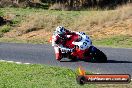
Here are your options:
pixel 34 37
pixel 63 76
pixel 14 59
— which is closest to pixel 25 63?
pixel 14 59

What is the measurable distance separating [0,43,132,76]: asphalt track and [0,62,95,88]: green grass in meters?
1.49

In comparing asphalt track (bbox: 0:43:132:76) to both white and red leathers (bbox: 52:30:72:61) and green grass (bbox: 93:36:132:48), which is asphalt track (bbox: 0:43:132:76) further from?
green grass (bbox: 93:36:132:48)

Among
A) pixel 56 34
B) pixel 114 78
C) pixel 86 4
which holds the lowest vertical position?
pixel 86 4

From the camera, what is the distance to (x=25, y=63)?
1730 centimetres

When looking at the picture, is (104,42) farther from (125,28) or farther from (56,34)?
(56,34)

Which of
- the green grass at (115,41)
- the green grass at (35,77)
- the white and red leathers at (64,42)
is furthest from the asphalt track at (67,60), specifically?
the green grass at (115,41)

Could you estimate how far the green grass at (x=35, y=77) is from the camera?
1208cm

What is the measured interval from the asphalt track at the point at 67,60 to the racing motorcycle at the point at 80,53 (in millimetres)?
265

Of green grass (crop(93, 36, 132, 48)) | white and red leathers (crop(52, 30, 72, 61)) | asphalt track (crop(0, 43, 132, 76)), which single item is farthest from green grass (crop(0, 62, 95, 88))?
green grass (crop(93, 36, 132, 48))

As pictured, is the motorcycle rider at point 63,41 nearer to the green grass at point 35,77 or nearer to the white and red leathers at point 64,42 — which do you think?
the white and red leathers at point 64,42

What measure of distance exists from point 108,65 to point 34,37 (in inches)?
525

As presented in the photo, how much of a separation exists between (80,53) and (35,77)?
4301 millimetres

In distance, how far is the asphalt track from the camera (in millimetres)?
15828

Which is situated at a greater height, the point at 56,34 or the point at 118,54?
the point at 56,34
